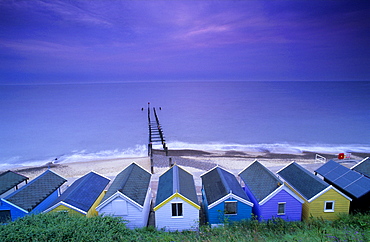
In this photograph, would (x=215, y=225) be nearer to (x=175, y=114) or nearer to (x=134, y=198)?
(x=134, y=198)

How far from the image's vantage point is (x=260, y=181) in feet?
53.8

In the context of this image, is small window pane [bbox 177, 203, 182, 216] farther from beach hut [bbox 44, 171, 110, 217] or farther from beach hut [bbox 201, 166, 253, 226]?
beach hut [bbox 44, 171, 110, 217]

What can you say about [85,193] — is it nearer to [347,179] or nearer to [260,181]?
[260,181]

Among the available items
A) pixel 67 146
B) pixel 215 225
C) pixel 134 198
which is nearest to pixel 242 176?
pixel 215 225

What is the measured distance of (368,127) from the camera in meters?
57.9

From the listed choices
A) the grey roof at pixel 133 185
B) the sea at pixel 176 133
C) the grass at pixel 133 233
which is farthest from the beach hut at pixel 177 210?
the sea at pixel 176 133

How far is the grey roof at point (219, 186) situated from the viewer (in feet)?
47.9

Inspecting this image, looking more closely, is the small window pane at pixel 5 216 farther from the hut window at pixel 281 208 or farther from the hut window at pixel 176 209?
the hut window at pixel 281 208

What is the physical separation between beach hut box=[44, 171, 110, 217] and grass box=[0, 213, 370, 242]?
0.78 meters

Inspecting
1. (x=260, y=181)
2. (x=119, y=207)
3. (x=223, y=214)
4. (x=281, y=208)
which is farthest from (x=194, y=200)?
(x=281, y=208)

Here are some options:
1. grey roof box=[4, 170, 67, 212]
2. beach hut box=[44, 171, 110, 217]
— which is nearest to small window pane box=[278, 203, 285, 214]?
beach hut box=[44, 171, 110, 217]

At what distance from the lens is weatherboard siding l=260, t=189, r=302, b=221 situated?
47.9 ft

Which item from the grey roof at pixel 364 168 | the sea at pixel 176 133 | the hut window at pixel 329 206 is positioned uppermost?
the grey roof at pixel 364 168

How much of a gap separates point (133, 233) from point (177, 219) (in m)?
3.29
